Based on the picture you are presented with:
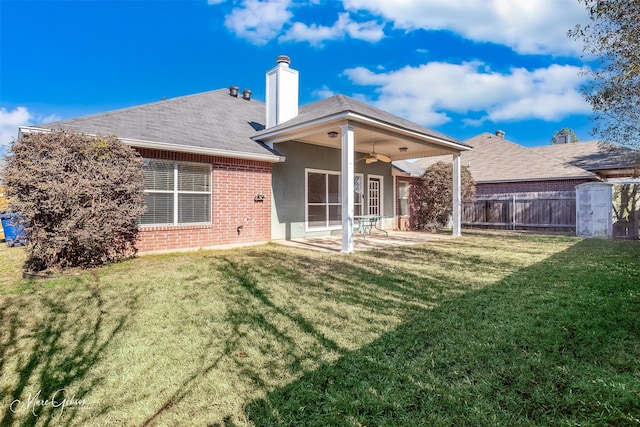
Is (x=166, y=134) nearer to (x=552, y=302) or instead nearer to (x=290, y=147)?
(x=290, y=147)

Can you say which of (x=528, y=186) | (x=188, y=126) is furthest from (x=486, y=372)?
(x=528, y=186)

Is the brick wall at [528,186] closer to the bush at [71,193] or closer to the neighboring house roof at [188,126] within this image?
the neighboring house roof at [188,126]

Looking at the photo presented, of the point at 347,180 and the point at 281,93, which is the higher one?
the point at 281,93

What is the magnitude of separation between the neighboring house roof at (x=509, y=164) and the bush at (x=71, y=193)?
17436 mm

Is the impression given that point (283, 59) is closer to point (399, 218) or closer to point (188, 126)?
point (188, 126)

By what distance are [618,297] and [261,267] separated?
5.62 meters

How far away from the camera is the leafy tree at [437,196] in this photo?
14.7 meters

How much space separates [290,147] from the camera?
10.7m

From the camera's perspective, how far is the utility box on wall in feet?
38.3

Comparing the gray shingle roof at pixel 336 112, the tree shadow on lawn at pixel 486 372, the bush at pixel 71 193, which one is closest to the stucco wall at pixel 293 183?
the gray shingle roof at pixel 336 112

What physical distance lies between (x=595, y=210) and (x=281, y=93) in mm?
12099

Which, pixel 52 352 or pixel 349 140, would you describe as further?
pixel 349 140

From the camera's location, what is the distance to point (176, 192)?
820 centimetres

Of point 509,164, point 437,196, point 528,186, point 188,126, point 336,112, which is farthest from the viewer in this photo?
point 509,164
